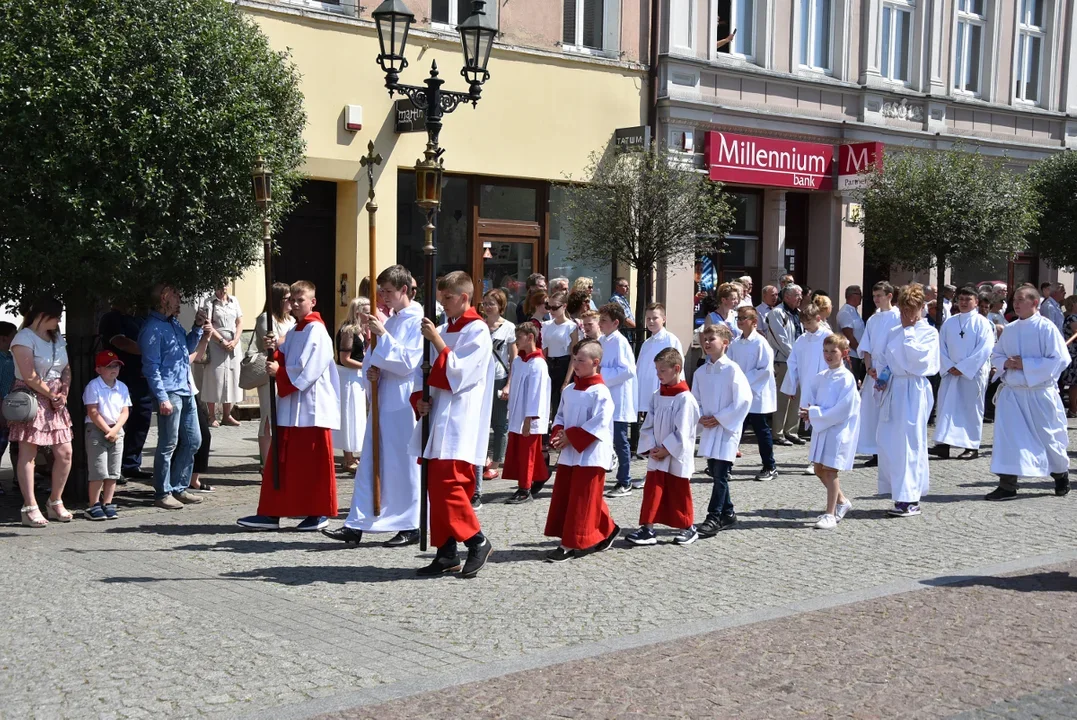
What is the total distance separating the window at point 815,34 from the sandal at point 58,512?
636 inches

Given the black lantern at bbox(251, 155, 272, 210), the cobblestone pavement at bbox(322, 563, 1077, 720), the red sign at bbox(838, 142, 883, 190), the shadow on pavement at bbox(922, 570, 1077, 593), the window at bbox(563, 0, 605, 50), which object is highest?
the window at bbox(563, 0, 605, 50)

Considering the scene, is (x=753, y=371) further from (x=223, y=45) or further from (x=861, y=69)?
(x=861, y=69)

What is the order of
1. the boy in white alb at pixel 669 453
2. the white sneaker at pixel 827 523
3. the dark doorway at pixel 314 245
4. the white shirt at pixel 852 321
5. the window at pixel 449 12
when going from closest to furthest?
the boy in white alb at pixel 669 453 < the white sneaker at pixel 827 523 < the white shirt at pixel 852 321 < the dark doorway at pixel 314 245 < the window at pixel 449 12

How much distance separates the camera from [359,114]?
1664 centimetres

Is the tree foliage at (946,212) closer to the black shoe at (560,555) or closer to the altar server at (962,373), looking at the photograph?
the altar server at (962,373)

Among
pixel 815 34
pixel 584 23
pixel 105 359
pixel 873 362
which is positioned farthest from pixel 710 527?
pixel 815 34

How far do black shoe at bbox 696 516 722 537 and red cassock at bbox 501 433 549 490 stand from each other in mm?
1826

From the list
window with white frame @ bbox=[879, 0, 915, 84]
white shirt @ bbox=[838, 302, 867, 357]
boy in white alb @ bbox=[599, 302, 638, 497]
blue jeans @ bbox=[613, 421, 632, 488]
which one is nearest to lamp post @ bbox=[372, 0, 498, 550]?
boy in white alb @ bbox=[599, 302, 638, 497]

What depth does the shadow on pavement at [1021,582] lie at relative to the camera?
7838 millimetres

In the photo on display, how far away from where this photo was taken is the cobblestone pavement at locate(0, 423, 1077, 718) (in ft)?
18.7

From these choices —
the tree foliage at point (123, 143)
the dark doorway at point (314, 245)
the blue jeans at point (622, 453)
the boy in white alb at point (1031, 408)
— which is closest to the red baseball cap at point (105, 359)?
the tree foliage at point (123, 143)

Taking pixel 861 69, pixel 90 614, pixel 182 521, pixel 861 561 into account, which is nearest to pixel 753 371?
pixel 861 561

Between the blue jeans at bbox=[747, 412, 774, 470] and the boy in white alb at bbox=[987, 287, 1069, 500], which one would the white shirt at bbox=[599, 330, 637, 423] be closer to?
the blue jeans at bbox=[747, 412, 774, 470]

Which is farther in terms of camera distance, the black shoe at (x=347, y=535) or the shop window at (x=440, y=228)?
the shop window at (x=440, y=228)
